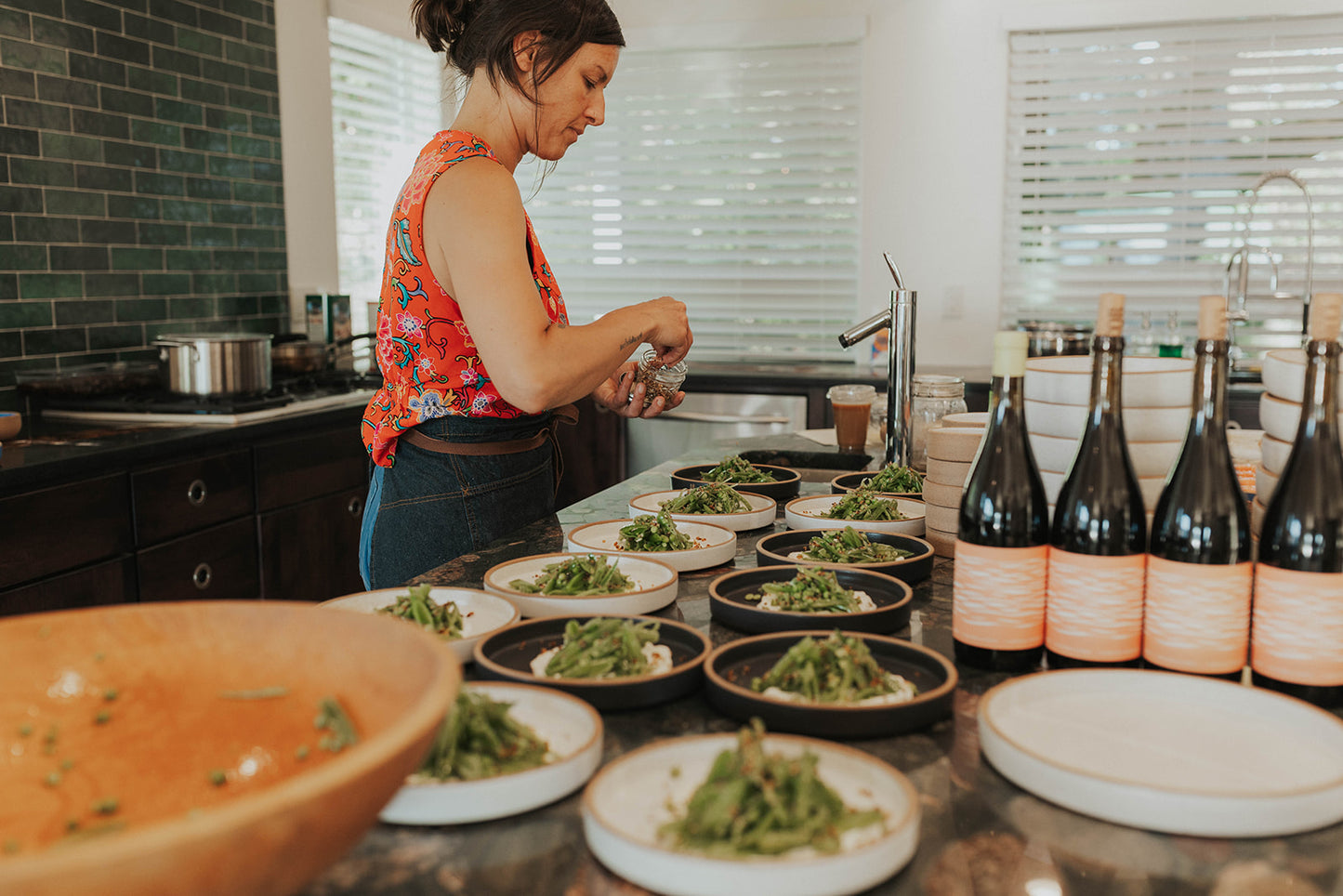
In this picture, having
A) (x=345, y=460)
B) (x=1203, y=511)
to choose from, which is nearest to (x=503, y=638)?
(x=1203, y=511)

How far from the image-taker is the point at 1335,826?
30.5 inches

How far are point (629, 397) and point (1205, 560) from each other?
4.12 ft

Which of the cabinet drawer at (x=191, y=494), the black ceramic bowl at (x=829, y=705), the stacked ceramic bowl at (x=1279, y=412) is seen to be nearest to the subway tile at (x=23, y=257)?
the cabinet drawer at (x=191, y=494)

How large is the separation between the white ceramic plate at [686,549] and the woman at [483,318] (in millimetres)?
208

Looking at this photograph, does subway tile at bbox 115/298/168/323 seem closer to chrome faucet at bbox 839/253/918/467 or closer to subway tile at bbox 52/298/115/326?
subway tile at bbox 52/298/115/326

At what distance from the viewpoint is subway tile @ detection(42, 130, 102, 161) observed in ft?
10.2

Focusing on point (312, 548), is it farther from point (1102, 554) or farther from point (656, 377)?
→ point (1102, 554)

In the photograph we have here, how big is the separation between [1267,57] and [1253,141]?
32cm

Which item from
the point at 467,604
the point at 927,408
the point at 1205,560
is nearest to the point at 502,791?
the point at 467,604

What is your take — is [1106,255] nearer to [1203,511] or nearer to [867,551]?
[867,551]

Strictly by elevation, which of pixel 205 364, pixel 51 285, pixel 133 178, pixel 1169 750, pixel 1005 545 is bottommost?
pixel 1169 750

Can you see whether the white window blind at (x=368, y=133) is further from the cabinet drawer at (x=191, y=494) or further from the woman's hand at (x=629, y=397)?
the woman's hand at (x=629, y=397)

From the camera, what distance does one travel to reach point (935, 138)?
449 cm

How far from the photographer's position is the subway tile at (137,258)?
134 inches
